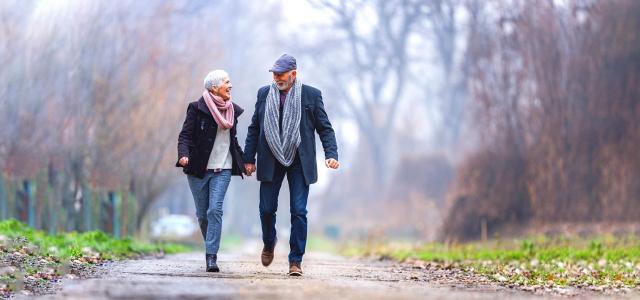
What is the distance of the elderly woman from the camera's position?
1220 cm

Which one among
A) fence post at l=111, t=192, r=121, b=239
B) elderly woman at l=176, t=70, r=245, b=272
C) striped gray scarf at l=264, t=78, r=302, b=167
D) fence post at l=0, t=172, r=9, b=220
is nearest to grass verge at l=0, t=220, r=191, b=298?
elderly woman at l=176, t=70, r=245, b=272

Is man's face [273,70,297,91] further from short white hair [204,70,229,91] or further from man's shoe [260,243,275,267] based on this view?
man's shoe [260,243,275,267]

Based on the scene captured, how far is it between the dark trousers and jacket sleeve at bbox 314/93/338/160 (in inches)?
11.3

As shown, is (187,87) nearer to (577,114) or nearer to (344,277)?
(577,114)

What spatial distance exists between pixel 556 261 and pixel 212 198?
6.11m

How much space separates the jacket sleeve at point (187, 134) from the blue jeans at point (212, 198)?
0.84 feet

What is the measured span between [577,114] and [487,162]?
2905 mm

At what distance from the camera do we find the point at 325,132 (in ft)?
39.7

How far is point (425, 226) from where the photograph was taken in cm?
4141

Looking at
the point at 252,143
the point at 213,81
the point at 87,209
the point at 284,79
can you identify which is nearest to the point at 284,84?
the point at 284,79

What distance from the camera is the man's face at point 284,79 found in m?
11.9

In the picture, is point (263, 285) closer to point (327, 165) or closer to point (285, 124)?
point (327, 165)

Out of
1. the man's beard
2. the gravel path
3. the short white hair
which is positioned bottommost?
the gravel path

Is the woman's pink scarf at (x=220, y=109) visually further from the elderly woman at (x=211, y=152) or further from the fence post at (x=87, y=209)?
the fence post at (x=87, y=209)
